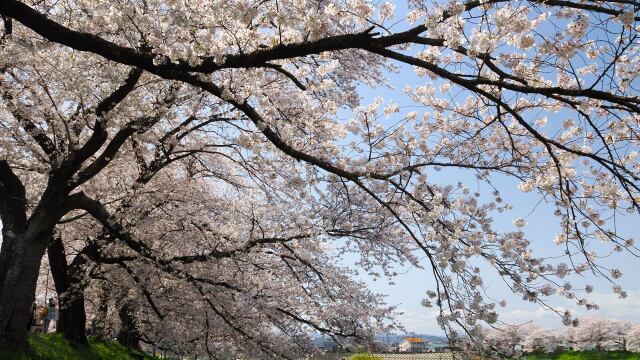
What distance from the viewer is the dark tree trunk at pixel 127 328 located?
51.1 feet

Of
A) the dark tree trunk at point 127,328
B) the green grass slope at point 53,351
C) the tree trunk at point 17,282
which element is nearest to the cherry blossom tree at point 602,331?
the dark tree trunk at point 127,328

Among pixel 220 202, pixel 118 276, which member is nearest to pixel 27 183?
pixel 118 276

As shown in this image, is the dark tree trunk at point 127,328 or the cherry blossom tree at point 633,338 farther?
the cherry blossom tree at point 633,338

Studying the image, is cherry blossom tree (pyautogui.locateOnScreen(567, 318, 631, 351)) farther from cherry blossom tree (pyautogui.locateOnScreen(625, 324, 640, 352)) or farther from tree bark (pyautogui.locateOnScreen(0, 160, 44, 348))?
tree bark (pyautogui.locateOnScreen(0, 160, 44, 348))

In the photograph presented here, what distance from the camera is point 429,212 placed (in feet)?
17.9

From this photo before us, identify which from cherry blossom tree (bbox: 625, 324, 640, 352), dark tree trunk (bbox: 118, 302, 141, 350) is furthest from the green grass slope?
cherry blossom tree (bbox: 625, 324, 640, 352)

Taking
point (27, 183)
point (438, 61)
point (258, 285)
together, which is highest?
point (27, 183)

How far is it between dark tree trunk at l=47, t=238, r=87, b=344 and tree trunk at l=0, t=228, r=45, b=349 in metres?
2.61

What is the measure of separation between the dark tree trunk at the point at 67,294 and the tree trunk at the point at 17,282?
261 centimetres

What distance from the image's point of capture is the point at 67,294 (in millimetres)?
12453

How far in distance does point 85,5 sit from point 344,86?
14.9ft

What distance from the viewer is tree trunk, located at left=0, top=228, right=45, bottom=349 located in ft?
30.0

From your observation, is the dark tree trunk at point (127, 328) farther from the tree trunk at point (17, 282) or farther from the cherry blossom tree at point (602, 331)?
the cherry blossom tree at point (602, 331)

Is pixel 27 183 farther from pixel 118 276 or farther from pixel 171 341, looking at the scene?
pixel 171 341
